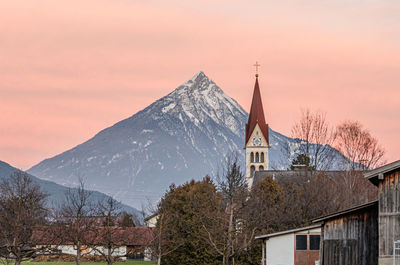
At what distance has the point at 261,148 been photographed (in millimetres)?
152125

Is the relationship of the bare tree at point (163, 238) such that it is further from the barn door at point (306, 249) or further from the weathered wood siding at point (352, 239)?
the weathered wood siding at point (352, 239)

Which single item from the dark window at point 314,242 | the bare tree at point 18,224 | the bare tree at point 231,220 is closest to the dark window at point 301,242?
the dark window at point 314,242

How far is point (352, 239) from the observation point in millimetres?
39469

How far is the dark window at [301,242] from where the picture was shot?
173 ft

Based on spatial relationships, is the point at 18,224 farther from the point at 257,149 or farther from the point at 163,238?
the point at 257,149

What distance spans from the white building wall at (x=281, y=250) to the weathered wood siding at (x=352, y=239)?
10988 millimetres

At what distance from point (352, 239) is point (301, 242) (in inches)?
534

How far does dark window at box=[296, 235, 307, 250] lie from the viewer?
173 ft

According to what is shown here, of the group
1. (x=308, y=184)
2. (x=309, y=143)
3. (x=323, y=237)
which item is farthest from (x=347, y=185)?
(x=323, y=237)

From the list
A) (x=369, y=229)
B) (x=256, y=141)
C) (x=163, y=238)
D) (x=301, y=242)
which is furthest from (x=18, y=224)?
(x=256, y=141)

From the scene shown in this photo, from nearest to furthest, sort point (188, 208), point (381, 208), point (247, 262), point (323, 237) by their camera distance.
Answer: point (381, 208), point (323, 237), point (247, 262), point (188, 208)

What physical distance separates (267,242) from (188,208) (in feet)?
65.6

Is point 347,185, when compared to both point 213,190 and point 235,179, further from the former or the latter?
point 235,179

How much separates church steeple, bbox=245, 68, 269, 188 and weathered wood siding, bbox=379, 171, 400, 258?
114 meters
